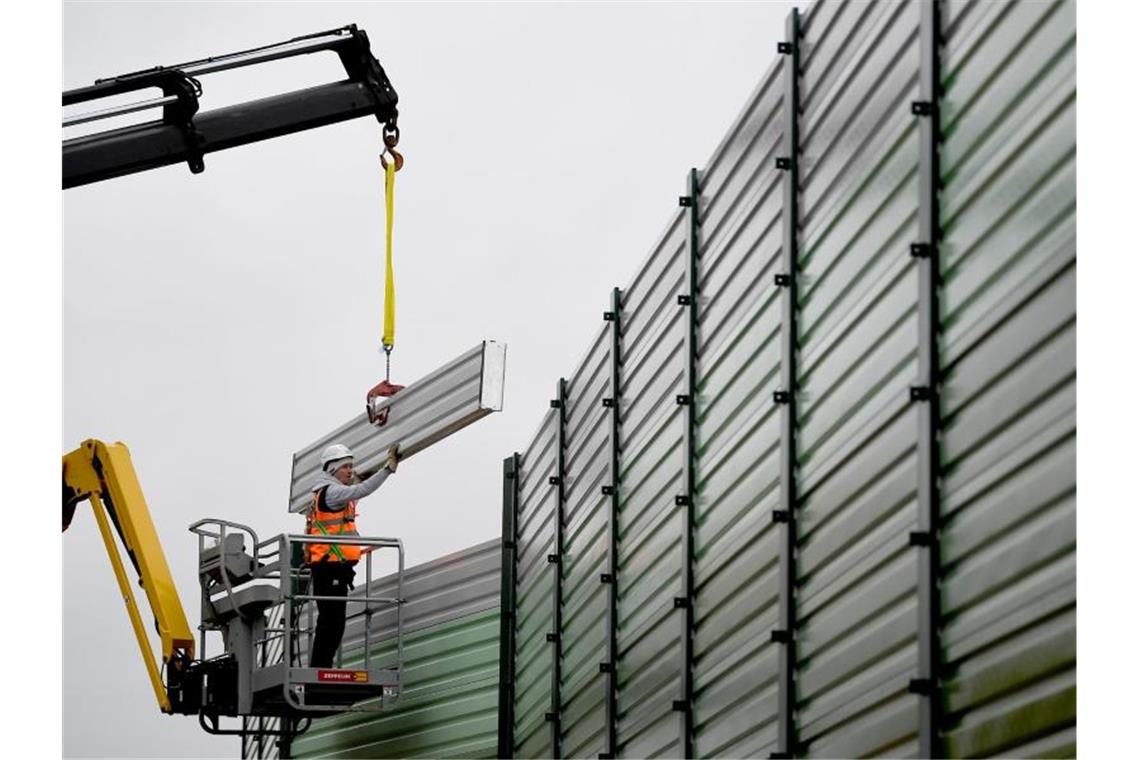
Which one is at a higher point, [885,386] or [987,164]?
[987,164]

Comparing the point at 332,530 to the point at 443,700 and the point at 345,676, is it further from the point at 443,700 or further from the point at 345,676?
the point at 443,700

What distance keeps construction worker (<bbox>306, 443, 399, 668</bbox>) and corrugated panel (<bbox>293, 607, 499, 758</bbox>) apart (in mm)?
900

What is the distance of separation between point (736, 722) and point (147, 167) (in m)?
7.39

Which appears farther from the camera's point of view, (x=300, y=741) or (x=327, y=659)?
(x=300, y=741)

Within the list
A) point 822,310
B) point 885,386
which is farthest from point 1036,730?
point 822,310

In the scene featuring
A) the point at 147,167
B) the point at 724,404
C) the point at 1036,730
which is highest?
the point at 147,167

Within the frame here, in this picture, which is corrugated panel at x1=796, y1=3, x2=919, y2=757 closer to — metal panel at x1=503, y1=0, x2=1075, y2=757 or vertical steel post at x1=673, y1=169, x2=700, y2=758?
metal panel at x1=503, y1=0, x2=1075, y2=757

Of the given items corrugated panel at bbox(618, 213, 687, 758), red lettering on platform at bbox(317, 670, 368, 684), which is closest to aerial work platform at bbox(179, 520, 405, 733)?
red lettering on platform at bbox(317, 670, 368, 684)

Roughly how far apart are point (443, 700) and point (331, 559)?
2346mm

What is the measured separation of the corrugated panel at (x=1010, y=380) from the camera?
855 cm

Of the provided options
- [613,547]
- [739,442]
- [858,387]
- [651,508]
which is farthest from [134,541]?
[858,387]

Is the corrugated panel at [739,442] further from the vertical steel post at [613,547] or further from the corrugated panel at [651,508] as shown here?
the vertical steel post at [613,547]

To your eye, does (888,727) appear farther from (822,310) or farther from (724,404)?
(724,404)

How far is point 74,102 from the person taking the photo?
15.6 metres
